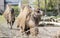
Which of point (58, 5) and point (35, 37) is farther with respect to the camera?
point (58, 5)

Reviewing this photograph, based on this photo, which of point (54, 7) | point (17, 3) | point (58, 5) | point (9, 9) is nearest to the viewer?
point (9, 9)

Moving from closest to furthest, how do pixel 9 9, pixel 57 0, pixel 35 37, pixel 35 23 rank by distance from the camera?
pixel 35 37
pixel 35 23
pixel 9 9
pixel 57 0

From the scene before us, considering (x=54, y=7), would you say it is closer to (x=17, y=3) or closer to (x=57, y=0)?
(x=57, y=0)

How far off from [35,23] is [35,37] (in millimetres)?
854

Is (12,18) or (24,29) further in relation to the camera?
(12,18)

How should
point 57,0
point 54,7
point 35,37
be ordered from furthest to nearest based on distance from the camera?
point 54,7
point 57,0
point 35,37

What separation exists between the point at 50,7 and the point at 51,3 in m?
1.40

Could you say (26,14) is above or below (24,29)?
above

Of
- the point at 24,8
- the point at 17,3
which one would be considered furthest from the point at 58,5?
the point at 24,8

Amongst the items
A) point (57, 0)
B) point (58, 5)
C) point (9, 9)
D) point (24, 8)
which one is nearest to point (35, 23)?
point (24, 8)

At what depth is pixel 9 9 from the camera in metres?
9.79

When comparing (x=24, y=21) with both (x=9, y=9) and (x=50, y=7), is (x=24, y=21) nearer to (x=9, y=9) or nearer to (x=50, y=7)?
(x=9, y=9)

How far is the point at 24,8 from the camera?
17.1 ft

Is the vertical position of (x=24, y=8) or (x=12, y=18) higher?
(x=24, y=8)
